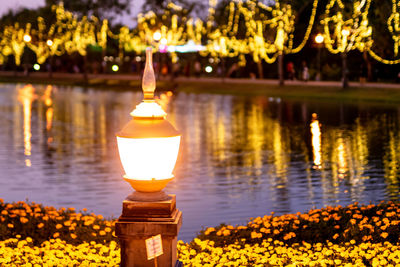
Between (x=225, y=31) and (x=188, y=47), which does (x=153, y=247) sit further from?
(x=188, y=47)

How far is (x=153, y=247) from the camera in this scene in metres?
6.50

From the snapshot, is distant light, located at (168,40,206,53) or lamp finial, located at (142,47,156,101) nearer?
lamp finial, located at (142,47,156,101)

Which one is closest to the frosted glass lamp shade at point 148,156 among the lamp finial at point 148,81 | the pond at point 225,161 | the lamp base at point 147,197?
the lamp base at point 147,197

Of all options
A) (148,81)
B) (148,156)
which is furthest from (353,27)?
(148,156)

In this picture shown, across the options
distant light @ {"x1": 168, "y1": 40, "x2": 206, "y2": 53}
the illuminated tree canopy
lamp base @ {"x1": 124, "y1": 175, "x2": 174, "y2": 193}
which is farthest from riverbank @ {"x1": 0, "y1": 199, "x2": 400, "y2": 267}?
distant light @ {"x1": 168, "y1": 40, "x2": 206, "y2": 53}

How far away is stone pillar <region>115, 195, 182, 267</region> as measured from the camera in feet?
22.2

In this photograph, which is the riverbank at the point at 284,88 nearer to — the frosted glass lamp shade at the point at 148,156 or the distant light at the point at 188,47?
the distant light at the point at 188,47

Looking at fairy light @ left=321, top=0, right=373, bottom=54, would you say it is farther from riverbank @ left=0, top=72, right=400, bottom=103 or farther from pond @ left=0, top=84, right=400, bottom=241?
pond @ left=0, top=84, right=400, bottom=241

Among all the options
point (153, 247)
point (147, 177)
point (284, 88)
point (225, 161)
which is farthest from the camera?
point (284, 88)

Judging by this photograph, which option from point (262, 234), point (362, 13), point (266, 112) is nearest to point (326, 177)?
point (262, 234)

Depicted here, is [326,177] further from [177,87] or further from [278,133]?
[177,87]

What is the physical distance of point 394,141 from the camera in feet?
77.5

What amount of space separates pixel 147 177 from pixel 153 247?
556 mm

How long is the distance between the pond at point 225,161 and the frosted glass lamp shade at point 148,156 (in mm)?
5095
